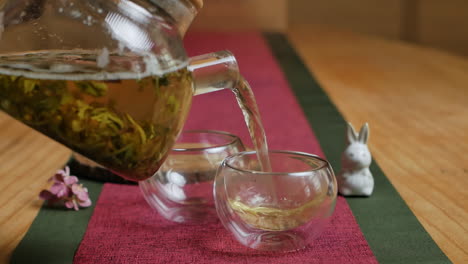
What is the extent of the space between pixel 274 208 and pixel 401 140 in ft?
1.69

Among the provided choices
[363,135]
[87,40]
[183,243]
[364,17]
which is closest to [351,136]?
[363,135]

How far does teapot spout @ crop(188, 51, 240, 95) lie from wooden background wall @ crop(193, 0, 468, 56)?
2.52 metres

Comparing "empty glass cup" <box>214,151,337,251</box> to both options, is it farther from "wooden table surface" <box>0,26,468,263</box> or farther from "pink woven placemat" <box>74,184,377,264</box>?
"wooden table surface" <box>0,26,468,263</box>

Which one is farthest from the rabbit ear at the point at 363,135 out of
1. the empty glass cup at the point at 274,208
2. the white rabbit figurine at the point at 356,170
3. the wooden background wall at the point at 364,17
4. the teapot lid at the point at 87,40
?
the wooden background wall at the point at 364,17

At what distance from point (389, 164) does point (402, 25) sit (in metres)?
2.91

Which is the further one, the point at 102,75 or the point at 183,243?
the point at 183,243

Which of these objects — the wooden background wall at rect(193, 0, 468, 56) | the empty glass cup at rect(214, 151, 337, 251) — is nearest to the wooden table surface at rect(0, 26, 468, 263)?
the empty glass cup at rect(214, 151, 337, 251)

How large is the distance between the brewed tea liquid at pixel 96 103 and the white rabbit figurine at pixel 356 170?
1.01 feet

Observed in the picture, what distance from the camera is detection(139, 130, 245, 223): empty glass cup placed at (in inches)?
29.0

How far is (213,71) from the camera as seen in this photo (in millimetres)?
643

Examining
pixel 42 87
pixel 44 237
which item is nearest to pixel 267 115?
pixel 44 237

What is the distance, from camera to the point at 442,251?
64 centimetres

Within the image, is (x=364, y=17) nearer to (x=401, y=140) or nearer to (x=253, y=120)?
(x=401, y=140)

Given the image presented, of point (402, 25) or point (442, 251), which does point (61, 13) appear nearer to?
point (442, 251)
